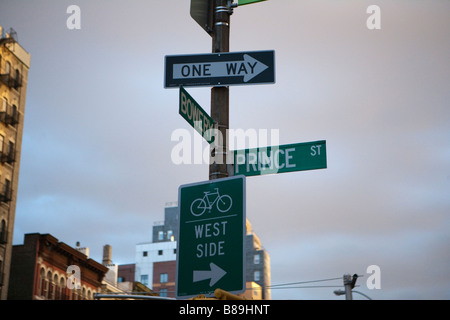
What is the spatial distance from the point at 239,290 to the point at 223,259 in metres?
0.37

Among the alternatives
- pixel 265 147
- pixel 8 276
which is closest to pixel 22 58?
pixel 8 276

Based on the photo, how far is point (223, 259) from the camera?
668 centimetres

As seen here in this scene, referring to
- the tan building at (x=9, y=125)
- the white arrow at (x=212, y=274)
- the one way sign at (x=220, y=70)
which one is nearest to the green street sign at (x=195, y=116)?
the one way sign at (x=220, y=70)

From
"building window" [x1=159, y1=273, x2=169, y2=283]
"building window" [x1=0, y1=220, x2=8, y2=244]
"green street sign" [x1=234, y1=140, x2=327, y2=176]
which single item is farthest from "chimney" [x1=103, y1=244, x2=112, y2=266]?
"green street sign" [x1=234, y1=140, x2=327, y2=176]

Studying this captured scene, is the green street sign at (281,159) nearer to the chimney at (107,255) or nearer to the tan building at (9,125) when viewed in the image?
the tan building at (9,125)

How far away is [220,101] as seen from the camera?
27.2 ft

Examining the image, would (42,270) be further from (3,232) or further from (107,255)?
(107,255)

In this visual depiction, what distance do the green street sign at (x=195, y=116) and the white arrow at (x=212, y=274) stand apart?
1.72m

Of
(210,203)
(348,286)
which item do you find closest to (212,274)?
(210,203)

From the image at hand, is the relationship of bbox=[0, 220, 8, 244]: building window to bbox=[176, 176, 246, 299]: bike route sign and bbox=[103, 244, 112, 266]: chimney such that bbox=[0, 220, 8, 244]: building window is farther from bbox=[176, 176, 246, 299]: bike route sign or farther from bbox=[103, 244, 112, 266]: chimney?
bbox=[176, 176, 246, 299]: bike route sign

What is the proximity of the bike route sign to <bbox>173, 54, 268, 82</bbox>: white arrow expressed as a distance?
5.50ft

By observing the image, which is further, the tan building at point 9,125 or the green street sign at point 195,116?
the tan building at point 9,125

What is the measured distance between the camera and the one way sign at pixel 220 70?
8141 mm
